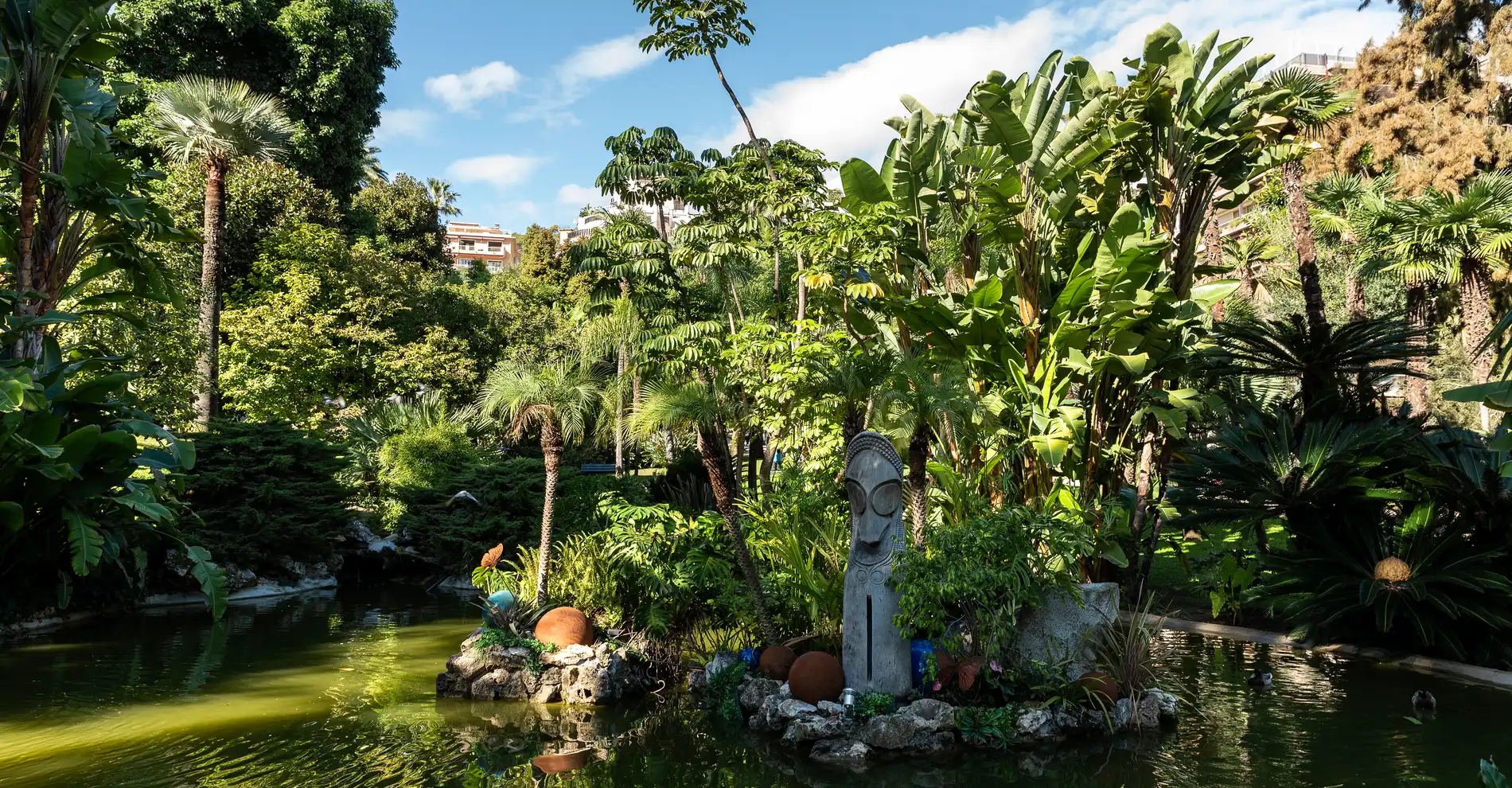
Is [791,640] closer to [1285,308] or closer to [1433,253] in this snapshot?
[1433,253]

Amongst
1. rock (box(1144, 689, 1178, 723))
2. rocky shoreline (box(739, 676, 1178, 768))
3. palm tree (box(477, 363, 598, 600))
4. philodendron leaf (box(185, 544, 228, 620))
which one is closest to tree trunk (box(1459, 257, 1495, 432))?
rock (box(1144, 689, 1178, 723))

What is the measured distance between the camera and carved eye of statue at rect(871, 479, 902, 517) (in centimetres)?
738

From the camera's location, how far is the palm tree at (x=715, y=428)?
764cm

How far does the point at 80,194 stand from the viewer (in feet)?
19.9

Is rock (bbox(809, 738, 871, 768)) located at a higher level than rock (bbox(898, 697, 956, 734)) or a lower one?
lower

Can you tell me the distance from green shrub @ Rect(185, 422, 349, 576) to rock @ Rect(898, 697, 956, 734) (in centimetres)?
1205

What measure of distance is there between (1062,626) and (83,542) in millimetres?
6837

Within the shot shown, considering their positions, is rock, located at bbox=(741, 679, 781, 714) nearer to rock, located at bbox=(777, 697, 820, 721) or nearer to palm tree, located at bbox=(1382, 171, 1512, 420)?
rock, located at bbox=(777, 697, 820, 721)

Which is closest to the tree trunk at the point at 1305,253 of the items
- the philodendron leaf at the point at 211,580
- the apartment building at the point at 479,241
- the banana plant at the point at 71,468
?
the philodendron leaf at the point at 211,580

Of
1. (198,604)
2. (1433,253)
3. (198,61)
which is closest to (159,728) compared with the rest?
(198,604)

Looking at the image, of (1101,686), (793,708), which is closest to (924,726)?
(793,708)

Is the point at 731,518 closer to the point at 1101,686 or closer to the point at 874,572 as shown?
the point at 874,572

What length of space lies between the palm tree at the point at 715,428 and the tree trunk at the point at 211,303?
9.49 metres

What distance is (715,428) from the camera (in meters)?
10.1
